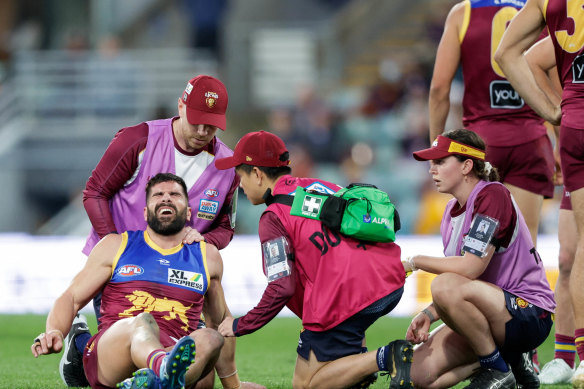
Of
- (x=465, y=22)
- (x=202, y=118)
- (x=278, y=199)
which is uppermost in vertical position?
(x=465, y=22)

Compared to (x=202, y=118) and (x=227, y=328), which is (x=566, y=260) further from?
(x=202, y=118)

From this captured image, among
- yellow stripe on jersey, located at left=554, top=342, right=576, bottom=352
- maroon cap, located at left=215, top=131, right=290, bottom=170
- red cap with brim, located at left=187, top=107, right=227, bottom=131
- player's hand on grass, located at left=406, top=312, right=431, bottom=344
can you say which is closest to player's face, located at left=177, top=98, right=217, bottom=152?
red cap with brim, located at left=187, top=107, right=227, bottom=131

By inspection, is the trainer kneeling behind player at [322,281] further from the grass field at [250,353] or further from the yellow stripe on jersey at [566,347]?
the yellow stripe on jersey at [566,347]

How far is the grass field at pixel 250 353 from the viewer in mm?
6031

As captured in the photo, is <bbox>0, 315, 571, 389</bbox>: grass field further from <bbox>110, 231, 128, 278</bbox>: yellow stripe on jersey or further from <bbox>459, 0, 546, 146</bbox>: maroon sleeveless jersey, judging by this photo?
<bbox>459, 0, 546, 146</bbox>: maroon sleeveless jersey

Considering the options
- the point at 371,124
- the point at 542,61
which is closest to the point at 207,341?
the point at 542,61

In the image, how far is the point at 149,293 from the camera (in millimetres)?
5191

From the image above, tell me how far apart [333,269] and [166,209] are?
996 mm

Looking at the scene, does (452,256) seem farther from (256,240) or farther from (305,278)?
(256,240)

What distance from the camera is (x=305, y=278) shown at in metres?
5.19

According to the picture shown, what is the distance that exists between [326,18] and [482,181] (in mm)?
14257

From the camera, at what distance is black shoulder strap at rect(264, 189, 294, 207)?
5.14 m

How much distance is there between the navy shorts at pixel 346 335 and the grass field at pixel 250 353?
0.75 metres

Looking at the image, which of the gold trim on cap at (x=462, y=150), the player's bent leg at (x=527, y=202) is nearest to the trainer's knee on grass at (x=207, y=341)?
the gold trim on cap at (x=462, y=150)
